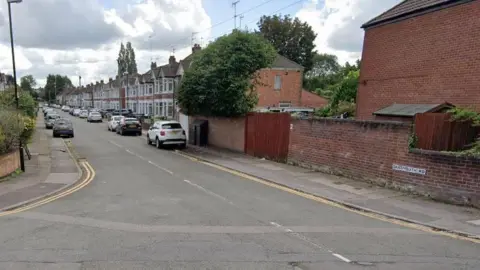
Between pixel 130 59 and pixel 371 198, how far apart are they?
3647 inches

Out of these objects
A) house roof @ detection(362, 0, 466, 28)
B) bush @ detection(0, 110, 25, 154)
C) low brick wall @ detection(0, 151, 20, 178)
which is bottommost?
low brick wall @ detection(0, 151, 20, 178)

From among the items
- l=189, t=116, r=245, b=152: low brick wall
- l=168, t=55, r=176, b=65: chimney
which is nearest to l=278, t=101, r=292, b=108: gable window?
l=189, t=116, r=245, b=152: low brick wall

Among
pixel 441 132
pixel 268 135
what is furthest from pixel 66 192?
pixel 441 132

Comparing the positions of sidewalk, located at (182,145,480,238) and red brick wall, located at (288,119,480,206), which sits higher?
red brick wall, located at (288,119,480,206)

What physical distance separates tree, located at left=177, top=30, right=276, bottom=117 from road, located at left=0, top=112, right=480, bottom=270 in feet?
32.8

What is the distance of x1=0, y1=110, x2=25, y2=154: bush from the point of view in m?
13.7

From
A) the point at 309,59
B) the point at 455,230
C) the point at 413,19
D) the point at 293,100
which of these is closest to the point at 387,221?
the point at 455,230

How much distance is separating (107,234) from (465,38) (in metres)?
13.5

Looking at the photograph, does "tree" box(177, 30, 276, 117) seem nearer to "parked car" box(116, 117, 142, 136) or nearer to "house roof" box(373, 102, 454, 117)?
"house roof" box(373, 102, 454, 117)

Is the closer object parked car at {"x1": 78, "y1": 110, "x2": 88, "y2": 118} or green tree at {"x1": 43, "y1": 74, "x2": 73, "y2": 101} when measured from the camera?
parked car at {"x1": 78, "y1": 110, "x2": 88, "y2": 118}

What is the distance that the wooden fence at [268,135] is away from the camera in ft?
57.6

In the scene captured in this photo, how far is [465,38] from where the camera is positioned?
14.0 meters

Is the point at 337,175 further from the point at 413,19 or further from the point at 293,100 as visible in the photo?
the point at 293,100

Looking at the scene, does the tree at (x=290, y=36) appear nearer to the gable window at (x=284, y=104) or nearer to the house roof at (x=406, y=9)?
the gable window at (x=284, y=104)
